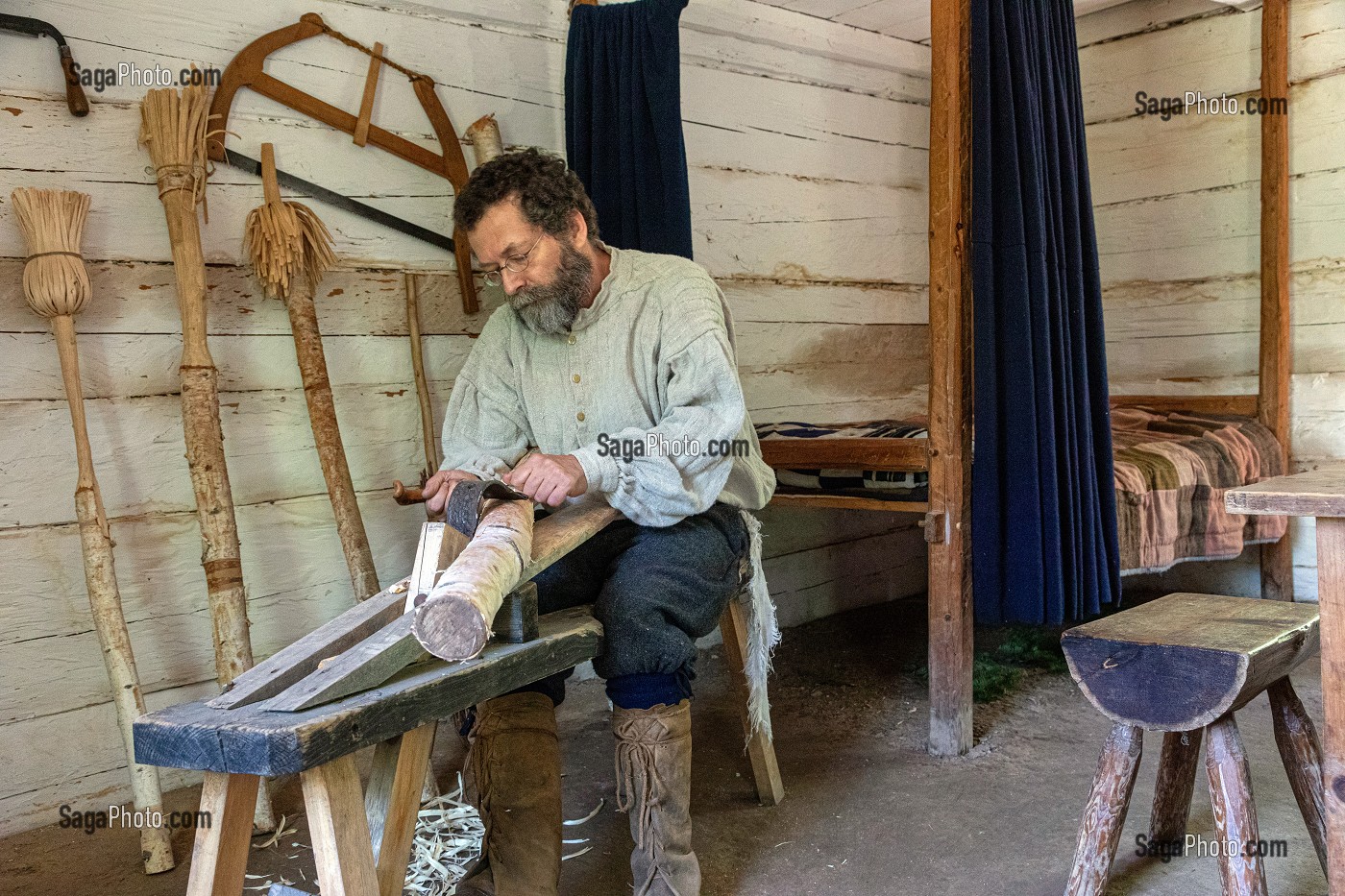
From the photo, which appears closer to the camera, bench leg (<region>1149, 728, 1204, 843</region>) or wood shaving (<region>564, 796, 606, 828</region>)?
bench leg (<region>1149, 728, 1204, 843</region>)

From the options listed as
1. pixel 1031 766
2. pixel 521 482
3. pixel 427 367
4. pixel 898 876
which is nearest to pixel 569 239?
pixel 521 482

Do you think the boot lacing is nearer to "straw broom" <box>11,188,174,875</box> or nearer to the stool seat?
the stool seat

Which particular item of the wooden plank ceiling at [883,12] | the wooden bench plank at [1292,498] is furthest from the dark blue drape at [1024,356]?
the wooden plank ceiling at [883,12]

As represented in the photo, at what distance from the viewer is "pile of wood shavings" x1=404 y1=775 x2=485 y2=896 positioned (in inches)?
83.4

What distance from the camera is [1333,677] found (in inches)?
66.1

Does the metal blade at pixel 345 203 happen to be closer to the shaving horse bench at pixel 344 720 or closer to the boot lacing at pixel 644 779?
the shaving horse bench at pixel 344 720

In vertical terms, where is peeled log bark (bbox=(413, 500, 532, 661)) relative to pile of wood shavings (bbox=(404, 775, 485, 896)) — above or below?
above

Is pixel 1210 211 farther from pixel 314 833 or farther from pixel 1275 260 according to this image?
pixel 314 833

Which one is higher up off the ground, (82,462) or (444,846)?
(82,462)

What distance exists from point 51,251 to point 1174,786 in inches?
99.1

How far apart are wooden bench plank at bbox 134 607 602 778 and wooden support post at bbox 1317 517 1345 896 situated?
1.23 m

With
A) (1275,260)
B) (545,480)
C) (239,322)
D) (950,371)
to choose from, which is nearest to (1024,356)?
(950,371)

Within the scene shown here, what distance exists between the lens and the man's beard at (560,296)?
2141 mm

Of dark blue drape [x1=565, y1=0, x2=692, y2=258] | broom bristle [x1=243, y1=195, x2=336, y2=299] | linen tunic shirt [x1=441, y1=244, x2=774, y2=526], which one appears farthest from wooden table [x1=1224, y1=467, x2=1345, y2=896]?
broom bristle [x1=243, y1=195, x2=336, y2=299]
